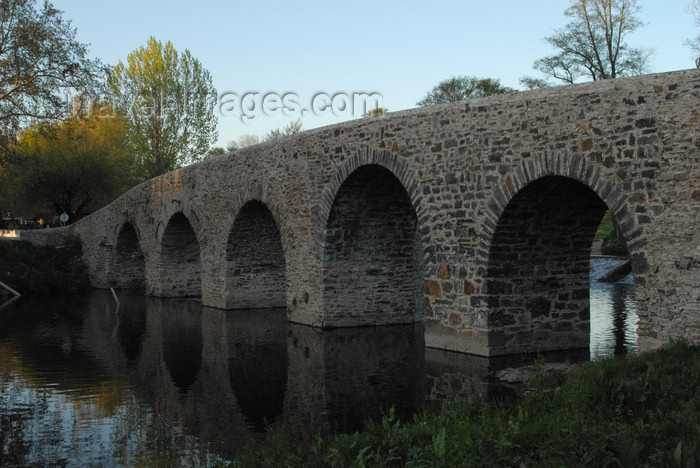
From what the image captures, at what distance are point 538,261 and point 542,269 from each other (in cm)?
14

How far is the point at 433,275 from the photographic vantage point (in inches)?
416

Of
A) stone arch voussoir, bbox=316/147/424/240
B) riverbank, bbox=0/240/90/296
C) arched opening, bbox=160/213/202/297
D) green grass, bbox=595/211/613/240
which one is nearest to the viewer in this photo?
stone arch voussoir, bbox=316/147/424/240

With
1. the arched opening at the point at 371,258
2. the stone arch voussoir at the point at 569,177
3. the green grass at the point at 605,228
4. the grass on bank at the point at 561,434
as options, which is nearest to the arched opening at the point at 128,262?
the arched opening at the point at 371,258

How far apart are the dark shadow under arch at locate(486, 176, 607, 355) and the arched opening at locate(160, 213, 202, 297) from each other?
13.3 m

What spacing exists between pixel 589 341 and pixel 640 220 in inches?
119

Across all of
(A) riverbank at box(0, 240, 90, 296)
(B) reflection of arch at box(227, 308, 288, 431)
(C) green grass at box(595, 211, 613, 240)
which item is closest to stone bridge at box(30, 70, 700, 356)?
(B) reflection of arch at box(227, 308, 288, 431)

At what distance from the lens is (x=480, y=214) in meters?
9.70

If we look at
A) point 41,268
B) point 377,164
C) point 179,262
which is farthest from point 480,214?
point 41,268

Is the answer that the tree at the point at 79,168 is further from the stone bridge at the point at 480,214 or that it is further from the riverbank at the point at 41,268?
the stone bridge at the point at 480,214

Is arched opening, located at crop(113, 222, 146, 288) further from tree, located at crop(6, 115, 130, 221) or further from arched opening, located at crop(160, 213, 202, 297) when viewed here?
tree, located at crop(6, 115, 130, 221)

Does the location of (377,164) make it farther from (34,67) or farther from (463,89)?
(463,89)

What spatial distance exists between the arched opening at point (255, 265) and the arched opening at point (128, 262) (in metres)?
10.2

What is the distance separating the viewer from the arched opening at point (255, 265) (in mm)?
16828

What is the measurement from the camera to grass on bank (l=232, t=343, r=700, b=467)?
4.40 m
